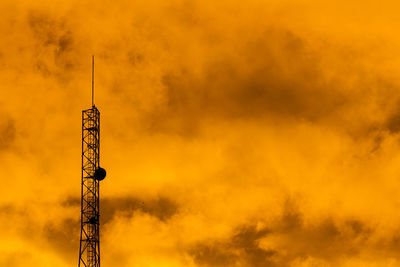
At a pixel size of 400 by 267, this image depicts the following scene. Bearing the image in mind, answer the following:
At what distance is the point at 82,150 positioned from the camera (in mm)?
147625

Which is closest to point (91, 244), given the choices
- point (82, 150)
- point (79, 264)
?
point (79, 264)

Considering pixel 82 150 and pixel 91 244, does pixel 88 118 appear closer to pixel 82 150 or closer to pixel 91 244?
pixel 82 150

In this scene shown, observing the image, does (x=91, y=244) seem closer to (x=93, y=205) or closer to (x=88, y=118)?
(x=93, y=205)

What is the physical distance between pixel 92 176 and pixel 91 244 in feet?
31.8

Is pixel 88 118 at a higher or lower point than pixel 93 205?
higher

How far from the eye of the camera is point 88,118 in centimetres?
14912

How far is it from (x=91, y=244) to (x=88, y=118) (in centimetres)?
1812

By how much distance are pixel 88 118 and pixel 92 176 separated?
8.45 m

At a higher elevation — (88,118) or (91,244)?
(88,118)

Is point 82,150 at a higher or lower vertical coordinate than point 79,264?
higher

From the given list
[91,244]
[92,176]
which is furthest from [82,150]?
[91,244]

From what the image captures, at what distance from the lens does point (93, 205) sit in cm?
14712

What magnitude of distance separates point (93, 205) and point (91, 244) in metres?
5.58

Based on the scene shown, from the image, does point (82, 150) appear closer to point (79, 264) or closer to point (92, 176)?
point (92, 176)
